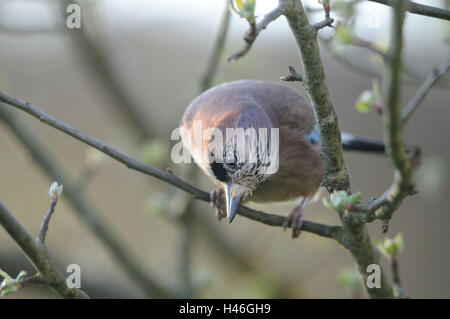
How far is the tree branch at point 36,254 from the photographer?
214cm

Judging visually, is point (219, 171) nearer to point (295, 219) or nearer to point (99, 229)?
point (295, 219)

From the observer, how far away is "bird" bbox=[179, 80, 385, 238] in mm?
3078

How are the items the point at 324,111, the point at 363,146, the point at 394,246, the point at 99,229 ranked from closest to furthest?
the point at 324,111 → the point at 394,246 → the point at 363,146 → the point at 99,229

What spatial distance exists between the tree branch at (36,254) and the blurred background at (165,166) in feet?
5.81

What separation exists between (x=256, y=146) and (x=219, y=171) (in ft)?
0.85

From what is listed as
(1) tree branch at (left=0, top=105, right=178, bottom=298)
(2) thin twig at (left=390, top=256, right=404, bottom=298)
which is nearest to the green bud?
(2) thin twig at (left=390, top=256, right=404, bottom=298)

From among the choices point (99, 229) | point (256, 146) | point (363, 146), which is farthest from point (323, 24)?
point (99, 229)

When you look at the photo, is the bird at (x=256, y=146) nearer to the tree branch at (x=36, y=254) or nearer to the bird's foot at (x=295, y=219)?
the bird's foot at (x=295, y=219)

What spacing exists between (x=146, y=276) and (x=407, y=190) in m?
3.57

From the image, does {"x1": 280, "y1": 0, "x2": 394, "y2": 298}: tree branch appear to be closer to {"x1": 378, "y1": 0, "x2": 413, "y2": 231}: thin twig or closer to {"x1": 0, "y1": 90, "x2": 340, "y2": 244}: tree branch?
{"x1": 0, "y1": 90, "x2": 340, "y2": 244}: tree branch

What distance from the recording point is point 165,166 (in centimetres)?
542

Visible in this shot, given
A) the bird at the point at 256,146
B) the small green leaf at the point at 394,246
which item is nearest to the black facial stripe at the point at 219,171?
the bird at the point at 256,146

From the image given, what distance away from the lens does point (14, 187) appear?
9.24 metres

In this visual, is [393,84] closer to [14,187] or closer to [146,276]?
[146,276]
